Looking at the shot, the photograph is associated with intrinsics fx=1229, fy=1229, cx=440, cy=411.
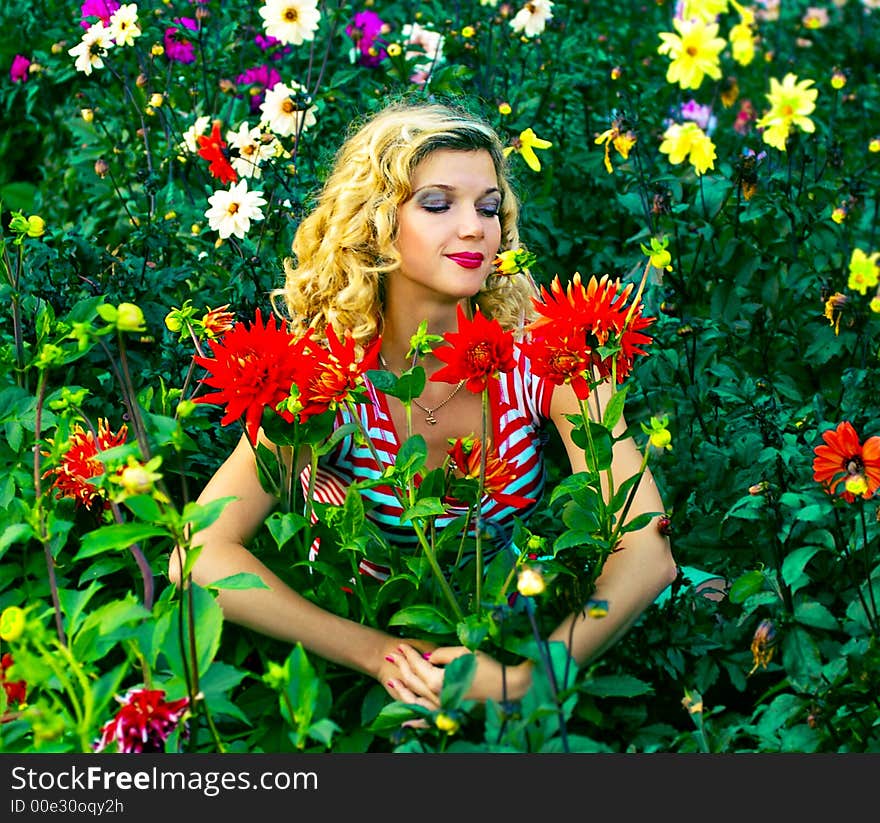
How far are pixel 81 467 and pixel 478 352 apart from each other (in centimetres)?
59

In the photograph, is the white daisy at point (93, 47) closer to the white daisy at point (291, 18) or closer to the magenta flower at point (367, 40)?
the white daisy at point (291, 18)

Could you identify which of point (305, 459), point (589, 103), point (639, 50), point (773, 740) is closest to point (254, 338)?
point (305, 459)

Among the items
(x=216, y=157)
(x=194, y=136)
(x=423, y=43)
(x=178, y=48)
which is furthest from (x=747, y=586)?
(x=178, y=48)

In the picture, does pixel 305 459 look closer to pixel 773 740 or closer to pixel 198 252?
pixel 773 740

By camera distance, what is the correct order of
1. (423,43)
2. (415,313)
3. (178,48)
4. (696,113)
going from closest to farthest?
(415,313) < (178,48) < (423,43) < (696,113)

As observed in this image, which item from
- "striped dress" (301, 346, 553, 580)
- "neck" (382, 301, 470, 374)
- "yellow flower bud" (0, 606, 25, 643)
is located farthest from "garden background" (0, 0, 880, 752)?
"neck" (382, 301, 470, 374)

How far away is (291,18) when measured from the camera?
2525mm

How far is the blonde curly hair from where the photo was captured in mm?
1925

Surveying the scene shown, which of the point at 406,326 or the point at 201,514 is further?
the point at 406,326

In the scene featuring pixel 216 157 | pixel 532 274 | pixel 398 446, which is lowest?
pixel 398 446

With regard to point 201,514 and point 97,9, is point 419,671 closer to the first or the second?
point 201,514

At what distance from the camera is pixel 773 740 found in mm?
1397

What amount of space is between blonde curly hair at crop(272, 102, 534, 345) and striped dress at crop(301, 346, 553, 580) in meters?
0.15

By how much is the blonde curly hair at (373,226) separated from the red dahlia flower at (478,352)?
0.57 meters
